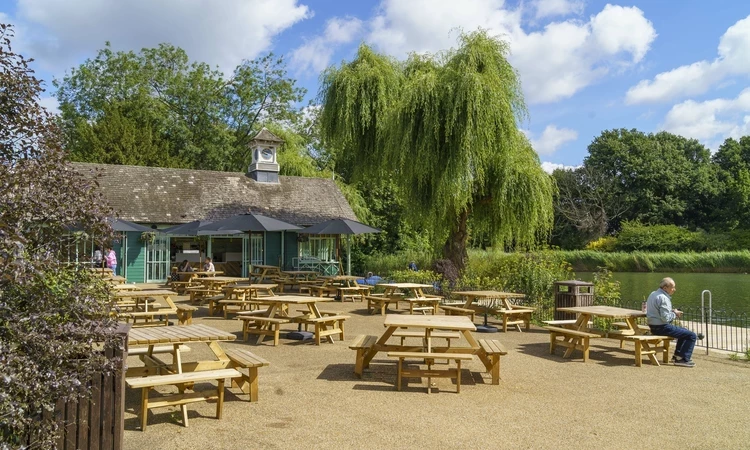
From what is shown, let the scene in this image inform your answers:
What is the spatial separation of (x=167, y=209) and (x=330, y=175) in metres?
13.3

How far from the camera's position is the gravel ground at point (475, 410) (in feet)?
Result: 17.3

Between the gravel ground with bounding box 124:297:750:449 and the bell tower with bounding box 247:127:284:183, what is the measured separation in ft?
60.5

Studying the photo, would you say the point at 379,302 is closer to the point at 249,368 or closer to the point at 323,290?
the point at 323,290

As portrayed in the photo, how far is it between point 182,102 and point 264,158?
41.1ft

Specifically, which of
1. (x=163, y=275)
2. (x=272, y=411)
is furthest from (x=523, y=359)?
(x=163, y=275)

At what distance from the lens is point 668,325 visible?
916cm

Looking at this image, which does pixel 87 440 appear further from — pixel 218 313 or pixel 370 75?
pixel 370 75

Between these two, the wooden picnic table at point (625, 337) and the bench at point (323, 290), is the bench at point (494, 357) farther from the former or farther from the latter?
the bench at point (323, 290)

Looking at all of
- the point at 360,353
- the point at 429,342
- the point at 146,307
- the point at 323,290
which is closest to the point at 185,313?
the point at 146,307

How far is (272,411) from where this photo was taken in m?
6.07

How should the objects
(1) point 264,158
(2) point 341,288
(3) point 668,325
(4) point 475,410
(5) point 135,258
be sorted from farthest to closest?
(1) point 264,158, (5) point 135,258, (2) point 341,288, (3) point 668,325, (4) point 475,410

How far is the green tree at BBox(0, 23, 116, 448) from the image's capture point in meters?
3.32

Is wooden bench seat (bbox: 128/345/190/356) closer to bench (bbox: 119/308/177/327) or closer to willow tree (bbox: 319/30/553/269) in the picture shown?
bench (bbox: 119/308/177/327)

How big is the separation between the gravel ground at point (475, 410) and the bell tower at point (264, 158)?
18449mm
